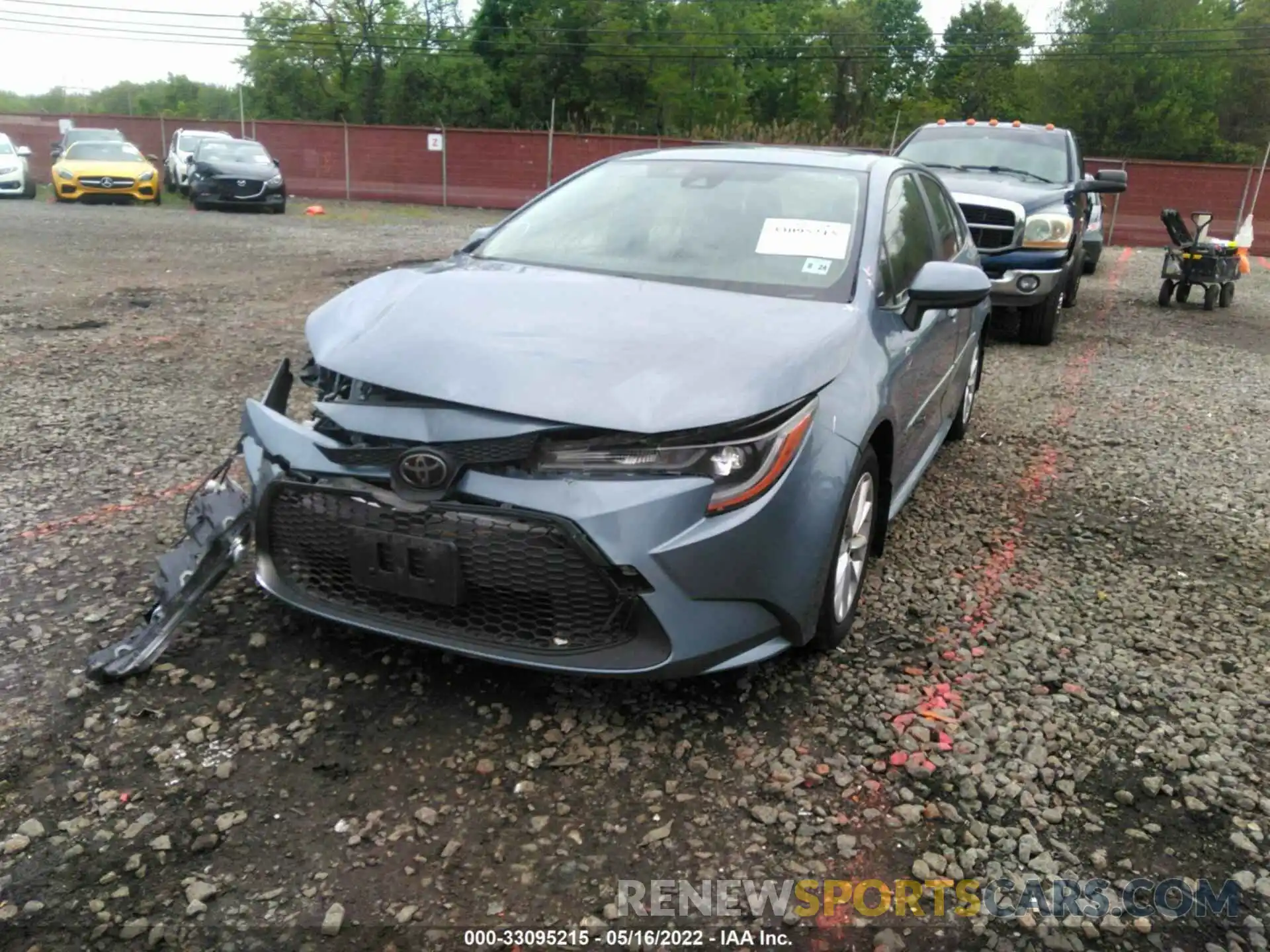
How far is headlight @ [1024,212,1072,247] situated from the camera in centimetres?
841

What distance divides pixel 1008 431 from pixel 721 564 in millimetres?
4154

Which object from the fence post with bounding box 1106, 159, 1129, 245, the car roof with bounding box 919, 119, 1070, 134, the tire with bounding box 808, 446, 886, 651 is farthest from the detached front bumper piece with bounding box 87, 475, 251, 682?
the fence post with bounding box 1106, 159, 1129, 245

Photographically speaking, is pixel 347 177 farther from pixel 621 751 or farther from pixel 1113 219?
pixel 621 751

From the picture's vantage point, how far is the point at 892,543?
426 centimetres

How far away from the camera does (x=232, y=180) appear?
19.9 meters

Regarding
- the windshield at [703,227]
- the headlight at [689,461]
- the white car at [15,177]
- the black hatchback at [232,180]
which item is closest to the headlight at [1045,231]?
the windshield at [703,227]

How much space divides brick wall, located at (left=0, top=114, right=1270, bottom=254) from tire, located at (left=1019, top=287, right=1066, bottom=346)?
1605cm

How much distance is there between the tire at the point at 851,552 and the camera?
2.93 meters

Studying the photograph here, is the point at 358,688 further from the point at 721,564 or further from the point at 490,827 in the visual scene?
the point at 721,564

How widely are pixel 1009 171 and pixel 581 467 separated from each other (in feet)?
27.7

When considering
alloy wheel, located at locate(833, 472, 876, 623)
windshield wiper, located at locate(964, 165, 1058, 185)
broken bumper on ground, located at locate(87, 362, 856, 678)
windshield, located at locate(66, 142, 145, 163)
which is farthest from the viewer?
windshield, located at locate(66, 142, 145, 163)

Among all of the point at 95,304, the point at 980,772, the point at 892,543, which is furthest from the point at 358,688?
the point at 95,304

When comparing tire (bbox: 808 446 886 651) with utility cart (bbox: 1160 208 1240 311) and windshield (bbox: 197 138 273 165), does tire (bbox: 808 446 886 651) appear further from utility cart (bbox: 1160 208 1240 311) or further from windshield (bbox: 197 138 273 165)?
windshield (bbox: 197 138 273 165)

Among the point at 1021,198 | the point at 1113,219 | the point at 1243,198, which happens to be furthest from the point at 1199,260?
the point at 1243,198
